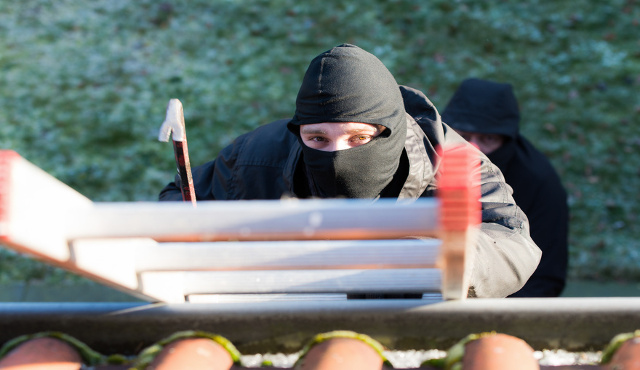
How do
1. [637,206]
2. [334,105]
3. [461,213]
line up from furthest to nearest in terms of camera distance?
1. [637,206]
2. [334,105]
3. [461,213]

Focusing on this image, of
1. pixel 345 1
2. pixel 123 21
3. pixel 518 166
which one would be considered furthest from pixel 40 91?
pixel 518 166

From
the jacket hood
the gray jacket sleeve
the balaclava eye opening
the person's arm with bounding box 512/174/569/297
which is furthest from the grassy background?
the balaclava eye opening

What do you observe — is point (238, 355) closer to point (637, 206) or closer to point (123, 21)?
point (637, 206)

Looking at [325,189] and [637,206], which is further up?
[325,189]

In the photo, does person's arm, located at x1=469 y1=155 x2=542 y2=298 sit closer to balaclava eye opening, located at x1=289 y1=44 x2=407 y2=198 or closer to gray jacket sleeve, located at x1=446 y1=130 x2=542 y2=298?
gray jacket sleeve, located at x1=446 y1=130 x2=542 y2=298

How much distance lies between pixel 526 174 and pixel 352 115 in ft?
5.38

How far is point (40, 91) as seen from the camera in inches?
235

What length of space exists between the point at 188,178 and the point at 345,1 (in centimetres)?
580

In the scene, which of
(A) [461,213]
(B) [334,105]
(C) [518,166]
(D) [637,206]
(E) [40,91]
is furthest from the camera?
(E) [40,91]

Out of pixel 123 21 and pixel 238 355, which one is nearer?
pixel 238 355

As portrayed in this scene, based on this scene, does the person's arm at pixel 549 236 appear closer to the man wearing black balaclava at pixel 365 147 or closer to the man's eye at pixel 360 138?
the man wearing black balaclava at pixel 365 147

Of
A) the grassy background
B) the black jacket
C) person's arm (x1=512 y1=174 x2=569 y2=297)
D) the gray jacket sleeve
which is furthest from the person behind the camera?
the grassy background

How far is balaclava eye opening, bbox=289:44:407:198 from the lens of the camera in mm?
1903

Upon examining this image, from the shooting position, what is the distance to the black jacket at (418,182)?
5.07 ft
